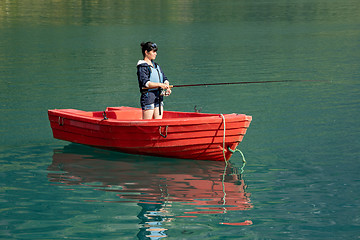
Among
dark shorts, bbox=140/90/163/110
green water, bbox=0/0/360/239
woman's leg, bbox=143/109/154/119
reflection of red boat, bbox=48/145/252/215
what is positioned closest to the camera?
green water, bbox=0/0/360/239

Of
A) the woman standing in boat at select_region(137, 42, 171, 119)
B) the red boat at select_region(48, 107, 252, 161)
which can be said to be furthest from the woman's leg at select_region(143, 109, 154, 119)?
the red boat at select_region(48, 107, 252, 161)

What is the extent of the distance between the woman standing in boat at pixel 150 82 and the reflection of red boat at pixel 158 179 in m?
0.95

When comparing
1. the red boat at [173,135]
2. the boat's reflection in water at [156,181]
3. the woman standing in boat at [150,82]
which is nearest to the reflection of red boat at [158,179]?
the boat's reflection in water at [156,181]

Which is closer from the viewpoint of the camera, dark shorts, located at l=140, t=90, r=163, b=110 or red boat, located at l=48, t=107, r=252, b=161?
red boat, located at l=48, t=107, r=252, b=161

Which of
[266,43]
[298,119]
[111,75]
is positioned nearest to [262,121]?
[298,119]

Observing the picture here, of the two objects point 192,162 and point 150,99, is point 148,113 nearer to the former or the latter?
point 150,99

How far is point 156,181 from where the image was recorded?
9.50m

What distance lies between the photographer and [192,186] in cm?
919

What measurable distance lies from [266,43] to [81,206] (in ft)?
81.4

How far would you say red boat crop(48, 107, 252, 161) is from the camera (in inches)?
404

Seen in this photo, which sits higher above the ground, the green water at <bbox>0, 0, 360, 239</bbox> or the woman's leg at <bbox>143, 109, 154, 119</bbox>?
the woman's leg at <bbox>143, 109, 154, 119</bbox>

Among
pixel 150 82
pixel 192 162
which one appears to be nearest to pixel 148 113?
pixel 150 82

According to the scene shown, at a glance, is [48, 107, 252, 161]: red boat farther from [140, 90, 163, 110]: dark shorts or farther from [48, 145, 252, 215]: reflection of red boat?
[140, 90, 163, 110]: dark shorts

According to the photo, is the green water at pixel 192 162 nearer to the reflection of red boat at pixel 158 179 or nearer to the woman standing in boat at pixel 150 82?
the reflection of red boat at pixel 158 179
